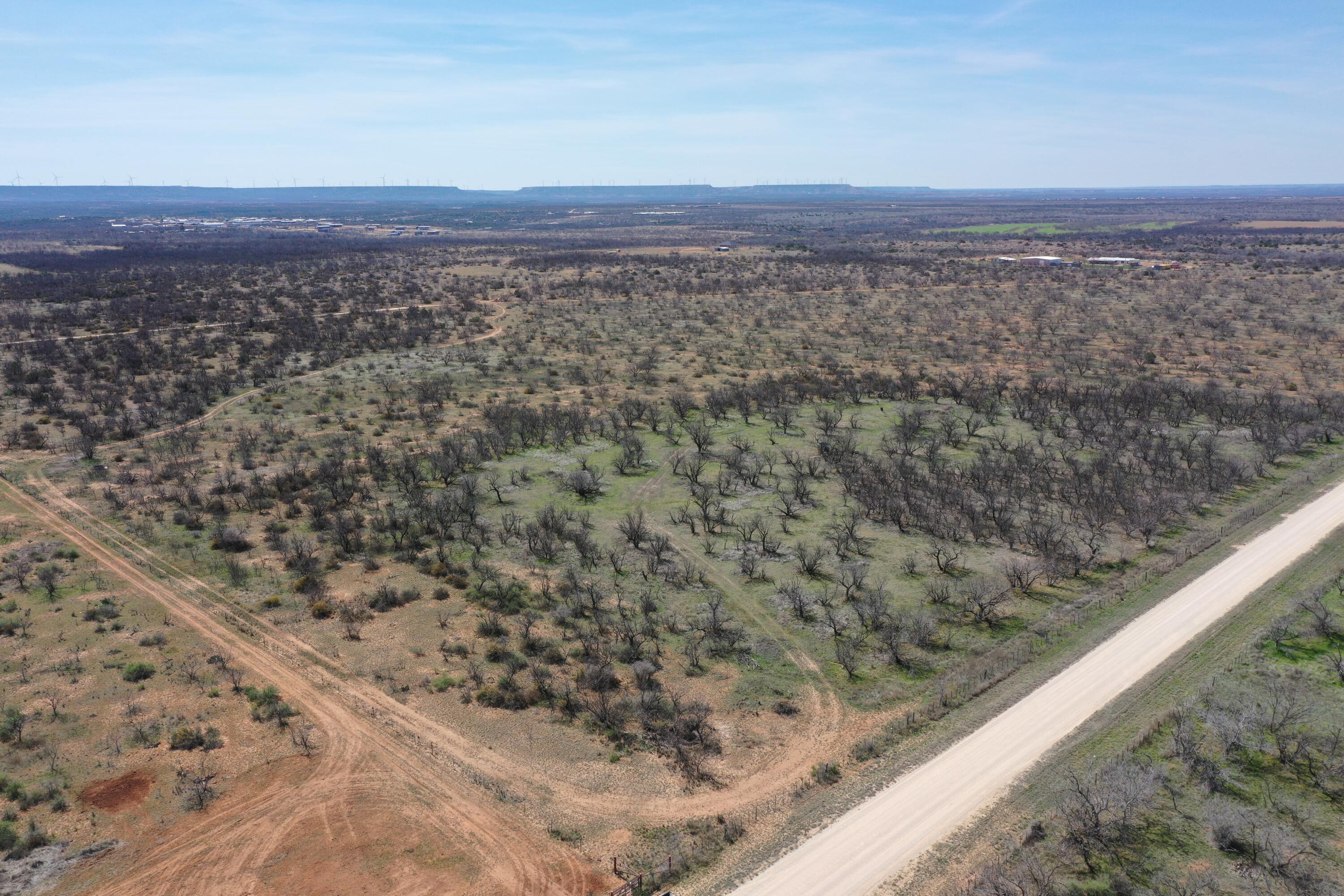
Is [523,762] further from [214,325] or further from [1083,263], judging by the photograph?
[1083,263]

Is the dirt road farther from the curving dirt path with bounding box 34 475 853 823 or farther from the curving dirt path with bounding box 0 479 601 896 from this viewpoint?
the curving dirt path with bounding box 0 479 601 896

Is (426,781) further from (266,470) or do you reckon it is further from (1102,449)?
(1102,449)

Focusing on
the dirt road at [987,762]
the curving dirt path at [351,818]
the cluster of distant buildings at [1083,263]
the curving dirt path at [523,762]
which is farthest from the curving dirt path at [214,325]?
the cluster of distant buildings at [1083,263]

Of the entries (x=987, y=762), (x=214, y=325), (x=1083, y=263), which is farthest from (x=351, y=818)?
(x=1083, y=263)

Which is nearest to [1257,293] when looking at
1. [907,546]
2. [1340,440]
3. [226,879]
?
[1340,440]

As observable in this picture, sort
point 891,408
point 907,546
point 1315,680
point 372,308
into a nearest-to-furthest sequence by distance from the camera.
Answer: point 1315,680 → point 907,546 → point 891,408 → point 372,308
